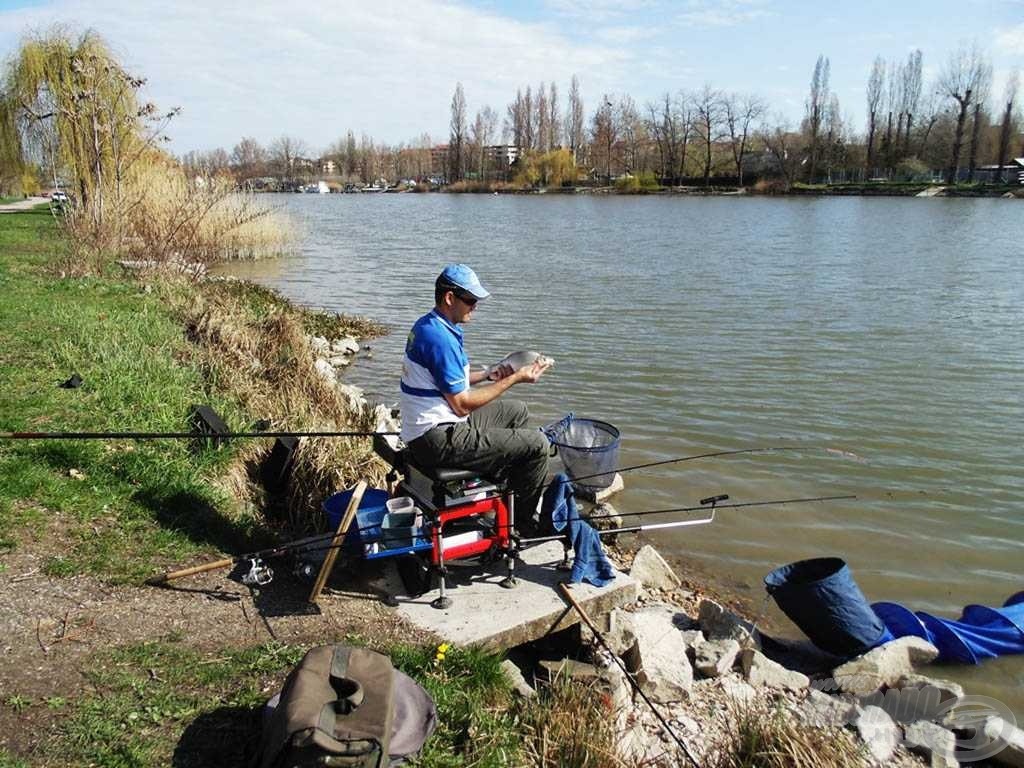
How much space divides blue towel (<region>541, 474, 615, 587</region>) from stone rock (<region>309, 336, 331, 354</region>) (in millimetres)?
7115

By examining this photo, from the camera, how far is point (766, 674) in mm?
4648

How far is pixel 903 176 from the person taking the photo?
81562 millimetres

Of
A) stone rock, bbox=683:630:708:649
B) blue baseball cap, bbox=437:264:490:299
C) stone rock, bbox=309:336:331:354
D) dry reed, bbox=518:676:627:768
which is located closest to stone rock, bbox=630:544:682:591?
stone rock, bbox=683:630:708:649

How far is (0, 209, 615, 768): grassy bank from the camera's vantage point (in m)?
3.14

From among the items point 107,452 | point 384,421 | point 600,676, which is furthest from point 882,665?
point 107,452

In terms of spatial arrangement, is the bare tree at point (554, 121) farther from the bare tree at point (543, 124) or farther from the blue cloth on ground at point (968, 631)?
the blue cloth on ground at point (968, 631)

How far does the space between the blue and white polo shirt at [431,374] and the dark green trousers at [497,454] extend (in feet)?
0.25

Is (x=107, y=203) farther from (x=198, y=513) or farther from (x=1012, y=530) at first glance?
(x=1012, y=530)

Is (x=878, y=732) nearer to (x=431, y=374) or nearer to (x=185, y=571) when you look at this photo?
(x=431, y=374)

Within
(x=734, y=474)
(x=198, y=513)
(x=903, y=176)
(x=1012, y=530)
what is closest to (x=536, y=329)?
(x=734, y=474)

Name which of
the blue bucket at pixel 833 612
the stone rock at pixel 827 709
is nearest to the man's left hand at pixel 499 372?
the blue bucket at pixel 833 612

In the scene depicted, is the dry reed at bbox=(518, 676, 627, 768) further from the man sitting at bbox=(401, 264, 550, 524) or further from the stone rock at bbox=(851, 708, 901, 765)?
the stone rock at bbox=(851, 708, 901, 765)

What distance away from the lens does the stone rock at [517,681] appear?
3803 millimetres

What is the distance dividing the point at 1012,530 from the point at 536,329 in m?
8.78
